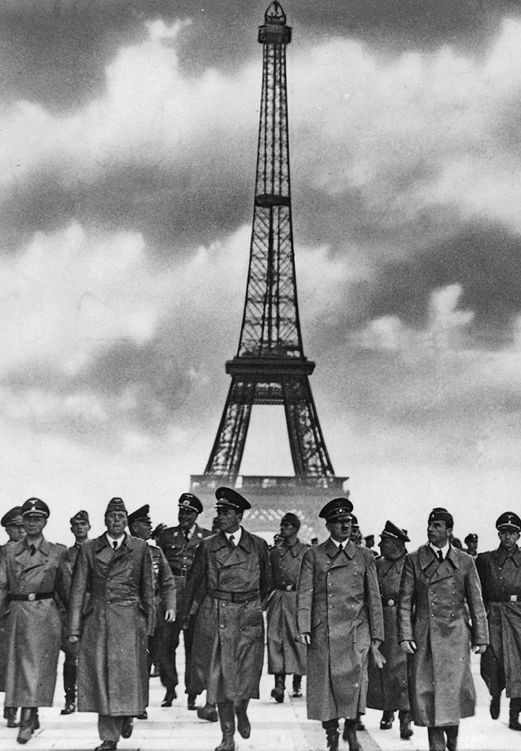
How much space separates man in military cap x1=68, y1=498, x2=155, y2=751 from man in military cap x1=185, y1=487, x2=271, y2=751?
0.44 meters

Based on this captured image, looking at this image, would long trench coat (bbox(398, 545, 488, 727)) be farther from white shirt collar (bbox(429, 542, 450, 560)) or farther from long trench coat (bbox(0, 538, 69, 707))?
long trench coat (bbox(0, 538, 69, 707))

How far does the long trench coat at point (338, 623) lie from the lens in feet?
23.1

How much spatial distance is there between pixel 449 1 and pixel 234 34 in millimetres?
6008

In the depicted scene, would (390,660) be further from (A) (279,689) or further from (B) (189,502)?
(B) (189,502)

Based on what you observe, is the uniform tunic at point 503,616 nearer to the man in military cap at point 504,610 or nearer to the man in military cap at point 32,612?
the man in military cap at point 504,610

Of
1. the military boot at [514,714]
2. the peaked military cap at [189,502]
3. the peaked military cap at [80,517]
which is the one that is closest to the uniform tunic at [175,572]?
the peaked military cap at [189,502]

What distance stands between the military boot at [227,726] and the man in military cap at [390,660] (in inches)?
59.8

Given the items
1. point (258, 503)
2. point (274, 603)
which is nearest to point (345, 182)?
point (258, 503)

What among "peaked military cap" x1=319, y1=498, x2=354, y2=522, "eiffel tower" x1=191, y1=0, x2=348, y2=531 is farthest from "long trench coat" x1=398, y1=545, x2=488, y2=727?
"eiffel tower" x1=191, y1=0, x2=348, y2=531

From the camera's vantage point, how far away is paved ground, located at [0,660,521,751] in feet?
24.5

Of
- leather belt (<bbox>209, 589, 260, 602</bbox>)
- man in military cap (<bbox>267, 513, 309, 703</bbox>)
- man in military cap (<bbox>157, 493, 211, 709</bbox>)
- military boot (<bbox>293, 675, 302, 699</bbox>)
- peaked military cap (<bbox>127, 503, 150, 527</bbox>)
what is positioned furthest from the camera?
military boot (<bbox>293, 675, 302, 699</bbox>)

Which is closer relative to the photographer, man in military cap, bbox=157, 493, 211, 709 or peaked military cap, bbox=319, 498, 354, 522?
peaked military cap, bbox=319, 498, 354, 522

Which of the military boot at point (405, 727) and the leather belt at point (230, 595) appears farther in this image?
the military boot at point (405, 727)

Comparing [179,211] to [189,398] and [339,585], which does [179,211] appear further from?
[339,585]
